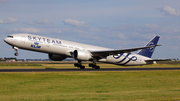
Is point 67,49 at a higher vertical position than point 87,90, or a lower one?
higher

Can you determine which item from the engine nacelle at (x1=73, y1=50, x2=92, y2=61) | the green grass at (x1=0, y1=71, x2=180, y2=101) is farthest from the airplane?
the green grass at (x1=0, y1=71, x2=180, y2=101)

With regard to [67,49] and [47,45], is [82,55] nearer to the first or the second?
[67,49]

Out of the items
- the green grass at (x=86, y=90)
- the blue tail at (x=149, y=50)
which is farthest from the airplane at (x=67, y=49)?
the green grass at (x=86, y=90)

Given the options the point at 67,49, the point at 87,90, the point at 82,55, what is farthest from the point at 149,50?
the point at 87,90

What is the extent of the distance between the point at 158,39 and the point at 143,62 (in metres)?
6.15

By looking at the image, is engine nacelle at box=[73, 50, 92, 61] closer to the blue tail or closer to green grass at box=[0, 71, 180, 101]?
the blue tail

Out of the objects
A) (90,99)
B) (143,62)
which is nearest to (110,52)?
(143,62)

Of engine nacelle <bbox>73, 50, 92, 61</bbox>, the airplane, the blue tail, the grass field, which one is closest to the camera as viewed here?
the grass field

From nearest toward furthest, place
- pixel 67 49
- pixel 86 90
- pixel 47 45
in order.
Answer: pixel 86 90 < pixel 47 45 < pixel 67 49

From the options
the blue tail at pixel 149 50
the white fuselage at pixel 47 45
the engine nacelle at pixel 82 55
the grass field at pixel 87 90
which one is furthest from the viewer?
the blue tail at pixel 149 50

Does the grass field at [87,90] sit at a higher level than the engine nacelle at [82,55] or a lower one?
lower

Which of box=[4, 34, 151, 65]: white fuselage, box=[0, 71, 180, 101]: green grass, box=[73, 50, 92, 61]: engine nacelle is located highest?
box=[4, 34, 151, 65]: white fuselage

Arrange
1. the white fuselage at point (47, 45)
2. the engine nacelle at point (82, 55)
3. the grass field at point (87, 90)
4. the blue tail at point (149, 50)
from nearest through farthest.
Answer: the grass field at point (87, 90)
the white fuselage at point (47, 45)
the engine nacelle at point (82, 55)
the blue tail at point (149, 50)

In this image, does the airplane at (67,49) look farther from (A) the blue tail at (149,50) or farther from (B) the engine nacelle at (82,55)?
(A) the blue tail at (149,50)
